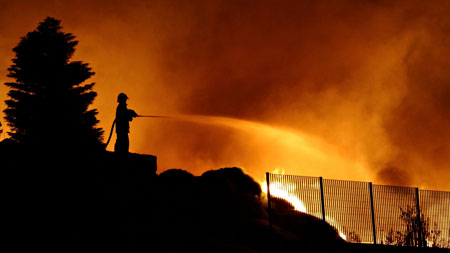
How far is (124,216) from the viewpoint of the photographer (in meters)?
19.9

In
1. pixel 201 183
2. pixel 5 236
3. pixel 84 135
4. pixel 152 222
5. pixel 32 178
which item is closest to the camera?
pixel 5 236

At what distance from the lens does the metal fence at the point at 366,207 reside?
850 inches

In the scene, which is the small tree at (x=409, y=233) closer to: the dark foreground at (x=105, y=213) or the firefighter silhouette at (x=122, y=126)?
the dark foreground at (x=105, y=213)

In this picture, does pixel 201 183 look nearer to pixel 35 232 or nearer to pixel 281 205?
pixel 281 205

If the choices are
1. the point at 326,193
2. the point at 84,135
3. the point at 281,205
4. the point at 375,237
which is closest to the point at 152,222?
the point at 281,205

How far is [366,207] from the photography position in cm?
2289

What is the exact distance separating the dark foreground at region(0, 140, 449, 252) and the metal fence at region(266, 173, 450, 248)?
749 millimetres

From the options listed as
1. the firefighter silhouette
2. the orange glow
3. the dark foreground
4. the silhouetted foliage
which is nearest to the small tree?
the dark foreground

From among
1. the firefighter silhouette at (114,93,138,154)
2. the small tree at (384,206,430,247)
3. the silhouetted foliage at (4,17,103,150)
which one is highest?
the silhouetted foliage at (4,17,103,150)

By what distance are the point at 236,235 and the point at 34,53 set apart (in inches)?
987

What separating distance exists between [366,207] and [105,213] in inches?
416

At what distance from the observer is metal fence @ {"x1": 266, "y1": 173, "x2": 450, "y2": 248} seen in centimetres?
2159

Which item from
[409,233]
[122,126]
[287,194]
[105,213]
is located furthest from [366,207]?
[105,213]

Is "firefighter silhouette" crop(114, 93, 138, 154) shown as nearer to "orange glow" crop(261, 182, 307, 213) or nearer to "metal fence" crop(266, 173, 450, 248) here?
"metal fence" crop(266, 173, 450, 248)
